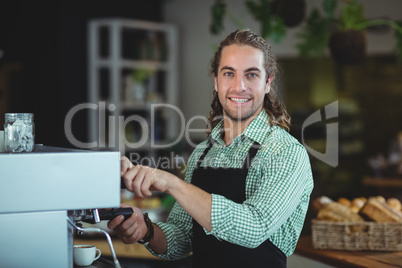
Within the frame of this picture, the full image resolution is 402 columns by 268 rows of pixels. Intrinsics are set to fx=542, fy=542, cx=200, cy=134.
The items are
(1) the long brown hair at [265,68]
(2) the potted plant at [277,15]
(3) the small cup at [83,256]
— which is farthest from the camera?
(2) the potted plant at [277,15]

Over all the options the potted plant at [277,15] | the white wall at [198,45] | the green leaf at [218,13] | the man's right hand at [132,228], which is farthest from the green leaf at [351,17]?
the man's right hand at [132,228]

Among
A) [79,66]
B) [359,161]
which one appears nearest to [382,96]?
[359,161]

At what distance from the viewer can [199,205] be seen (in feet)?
5.08

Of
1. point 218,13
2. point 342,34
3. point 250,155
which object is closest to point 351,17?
point 342,34

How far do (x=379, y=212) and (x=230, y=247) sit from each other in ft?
2.88

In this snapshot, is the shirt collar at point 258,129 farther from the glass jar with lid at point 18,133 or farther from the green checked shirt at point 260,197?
the glass jar with lid at point 18,133

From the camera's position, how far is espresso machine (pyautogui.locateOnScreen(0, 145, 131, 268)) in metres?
1.34

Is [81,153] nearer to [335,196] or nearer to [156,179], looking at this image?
[156,179]

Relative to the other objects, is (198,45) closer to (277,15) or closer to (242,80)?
(277,15)

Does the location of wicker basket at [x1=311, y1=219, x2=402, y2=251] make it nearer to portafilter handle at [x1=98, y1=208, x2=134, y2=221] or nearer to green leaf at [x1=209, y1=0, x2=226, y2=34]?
portafilter handle at [x1=98, y1=208, x2=134, y2=221]

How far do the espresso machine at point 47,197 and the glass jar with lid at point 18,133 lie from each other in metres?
0.10

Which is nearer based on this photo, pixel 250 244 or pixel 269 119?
pixel 250 244

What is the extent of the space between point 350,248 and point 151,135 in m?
3.60

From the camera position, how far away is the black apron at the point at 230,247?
70.4 inches
